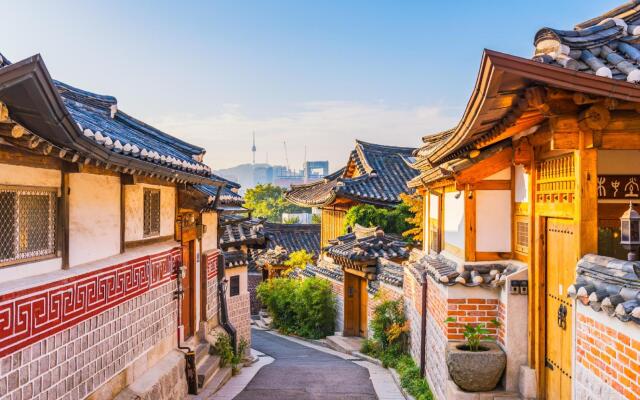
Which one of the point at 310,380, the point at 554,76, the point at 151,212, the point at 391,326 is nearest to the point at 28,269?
the point at 151,212

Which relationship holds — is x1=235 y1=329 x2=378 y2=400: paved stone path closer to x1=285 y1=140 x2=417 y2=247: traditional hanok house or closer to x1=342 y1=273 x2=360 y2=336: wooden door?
x1=342 y1=273 x2=360 y2=336: wooden door

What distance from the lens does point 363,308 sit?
760 inches

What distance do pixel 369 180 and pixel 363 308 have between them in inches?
294

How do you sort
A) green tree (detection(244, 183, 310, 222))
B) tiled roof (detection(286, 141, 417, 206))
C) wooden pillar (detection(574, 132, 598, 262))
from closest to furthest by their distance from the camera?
wooden pillar (detection(574, 132, 598, 262)) → tiled roof (detection(286, 141, 417, 206)) → green tree (detection(244, 183, 310, 222))

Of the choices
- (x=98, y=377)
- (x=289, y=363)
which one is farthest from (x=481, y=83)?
(x=289, y=363)

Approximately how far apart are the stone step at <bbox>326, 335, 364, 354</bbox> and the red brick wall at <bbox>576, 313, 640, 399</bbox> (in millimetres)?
12219

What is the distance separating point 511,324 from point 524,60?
13.2ft

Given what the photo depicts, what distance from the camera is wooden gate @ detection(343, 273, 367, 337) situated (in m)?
19.3

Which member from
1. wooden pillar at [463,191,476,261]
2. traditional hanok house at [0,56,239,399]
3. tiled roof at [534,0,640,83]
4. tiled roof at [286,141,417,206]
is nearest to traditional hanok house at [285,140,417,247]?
tiled roof at [286,141,417,206]

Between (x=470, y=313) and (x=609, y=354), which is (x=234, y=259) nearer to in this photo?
(x=470, y=313)

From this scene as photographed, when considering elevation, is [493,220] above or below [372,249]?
above

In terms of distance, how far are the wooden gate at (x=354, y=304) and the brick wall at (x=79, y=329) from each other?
10692mm

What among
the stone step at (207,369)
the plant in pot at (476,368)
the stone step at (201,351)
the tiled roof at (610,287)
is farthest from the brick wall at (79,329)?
the tiled roof at (610,287)

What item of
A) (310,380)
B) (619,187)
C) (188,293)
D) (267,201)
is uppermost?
(267,201)
